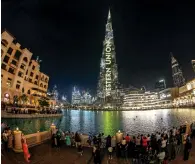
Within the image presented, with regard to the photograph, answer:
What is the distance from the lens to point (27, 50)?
8344 cm

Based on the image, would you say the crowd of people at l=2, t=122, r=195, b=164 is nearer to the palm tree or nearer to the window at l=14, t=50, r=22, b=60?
the palm tree

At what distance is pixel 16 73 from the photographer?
7750cm

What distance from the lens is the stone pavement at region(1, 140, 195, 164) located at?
15.7 meters

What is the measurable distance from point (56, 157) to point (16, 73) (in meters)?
65.8

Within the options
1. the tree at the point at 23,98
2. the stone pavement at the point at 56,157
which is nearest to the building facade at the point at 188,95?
the tree at the point at 23,98

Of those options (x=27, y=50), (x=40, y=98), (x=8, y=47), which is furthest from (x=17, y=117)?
(x=40, y=98)

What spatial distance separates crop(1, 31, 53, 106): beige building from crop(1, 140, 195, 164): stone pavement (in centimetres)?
5327

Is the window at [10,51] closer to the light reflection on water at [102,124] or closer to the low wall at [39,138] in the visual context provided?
the light reflection on water at [102,124]

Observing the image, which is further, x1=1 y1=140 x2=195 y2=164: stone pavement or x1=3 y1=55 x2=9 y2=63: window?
x1=3 y1=55 x2=9 y2=63: window

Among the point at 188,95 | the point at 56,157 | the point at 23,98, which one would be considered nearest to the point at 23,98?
the point at 23,98

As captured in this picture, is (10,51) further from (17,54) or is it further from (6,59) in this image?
(17,54)

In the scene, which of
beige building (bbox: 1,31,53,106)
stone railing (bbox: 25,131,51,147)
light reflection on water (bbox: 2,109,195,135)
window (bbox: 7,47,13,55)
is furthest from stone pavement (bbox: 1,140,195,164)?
window (bbox: 7,47,13,55)

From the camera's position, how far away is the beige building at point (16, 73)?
69.4 metres

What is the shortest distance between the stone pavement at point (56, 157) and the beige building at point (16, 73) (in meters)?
53.3
